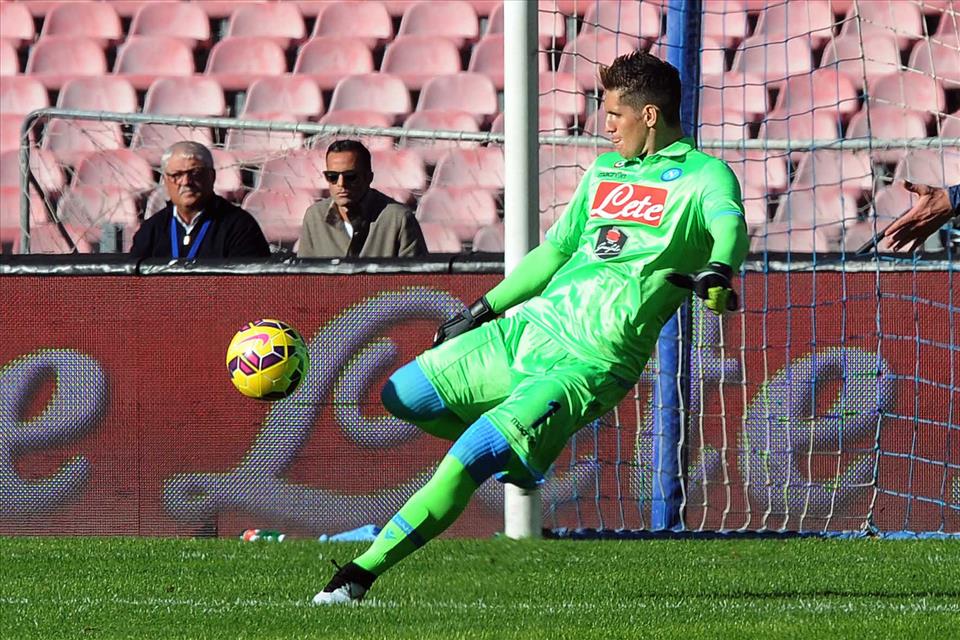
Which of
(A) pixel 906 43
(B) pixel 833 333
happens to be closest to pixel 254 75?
(A) pixel 906 43

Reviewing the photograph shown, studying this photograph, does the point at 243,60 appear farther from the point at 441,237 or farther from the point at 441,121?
the point at 441,237

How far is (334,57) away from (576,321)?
8.52 meters

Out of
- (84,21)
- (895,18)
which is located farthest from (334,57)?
(895,18)

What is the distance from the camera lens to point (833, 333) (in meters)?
7.70

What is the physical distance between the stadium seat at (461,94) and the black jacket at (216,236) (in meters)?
4.17

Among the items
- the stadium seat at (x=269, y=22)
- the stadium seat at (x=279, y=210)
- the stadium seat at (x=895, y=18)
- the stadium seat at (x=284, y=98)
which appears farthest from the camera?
the stadium seat at (x=269, y=22)

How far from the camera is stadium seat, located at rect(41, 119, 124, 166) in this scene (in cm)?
1052

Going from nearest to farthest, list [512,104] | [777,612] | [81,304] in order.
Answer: [777,612] < [512,104] < [81,304]

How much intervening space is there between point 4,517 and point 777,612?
4.44 metres

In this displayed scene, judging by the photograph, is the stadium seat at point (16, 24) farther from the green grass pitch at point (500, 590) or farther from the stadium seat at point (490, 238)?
the green grass pitch at point (500, 590)

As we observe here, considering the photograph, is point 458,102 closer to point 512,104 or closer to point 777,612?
point 512,104

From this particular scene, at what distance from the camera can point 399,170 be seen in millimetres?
11117

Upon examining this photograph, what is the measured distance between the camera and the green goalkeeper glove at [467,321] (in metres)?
5.56

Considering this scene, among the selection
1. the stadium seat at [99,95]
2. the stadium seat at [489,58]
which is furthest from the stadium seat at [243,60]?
the stadium seat at [489,58]
